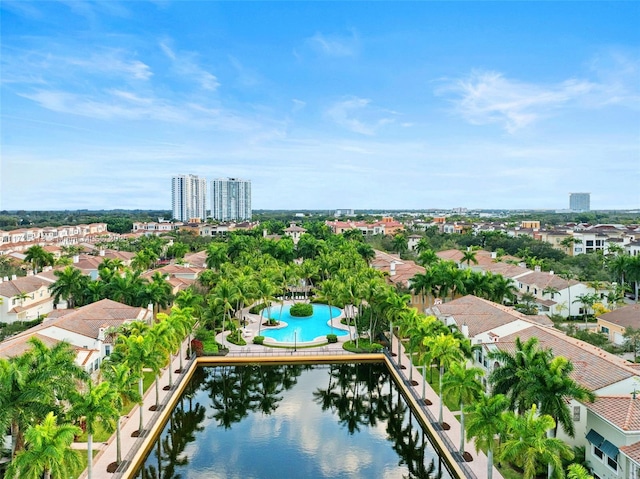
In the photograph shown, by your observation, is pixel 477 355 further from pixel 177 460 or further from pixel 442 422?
pixel 177 460

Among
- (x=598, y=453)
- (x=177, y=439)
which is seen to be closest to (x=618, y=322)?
(x=598, y=453)

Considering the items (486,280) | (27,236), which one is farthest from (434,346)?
(27,236)

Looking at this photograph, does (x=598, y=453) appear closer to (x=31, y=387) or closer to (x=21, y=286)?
(x=31, y=387)

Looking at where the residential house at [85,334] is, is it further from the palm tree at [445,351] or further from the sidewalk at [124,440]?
the palm tree at [445,351]

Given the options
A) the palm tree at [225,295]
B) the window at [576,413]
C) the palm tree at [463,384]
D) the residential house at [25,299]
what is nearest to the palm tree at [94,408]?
the palm tree at [463,384]

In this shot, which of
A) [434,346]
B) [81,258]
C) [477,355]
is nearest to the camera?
[434,346]

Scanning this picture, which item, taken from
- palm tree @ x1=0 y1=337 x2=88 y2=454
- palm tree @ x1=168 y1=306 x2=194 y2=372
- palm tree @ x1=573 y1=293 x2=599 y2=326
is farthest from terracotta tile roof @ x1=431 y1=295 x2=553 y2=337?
palm tree @ x1=0 y1=337 x2=88 y2=454

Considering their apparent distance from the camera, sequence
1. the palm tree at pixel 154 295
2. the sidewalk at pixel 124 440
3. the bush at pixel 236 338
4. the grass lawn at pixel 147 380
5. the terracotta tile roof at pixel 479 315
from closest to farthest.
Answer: the sidewalk at pixel 124 440 < the grass lawn at pixel 147 380 < the terracotta tile roof at pixel 479 315 < the bush at pixel 236 338 < the palm tree at pixel 154 295
